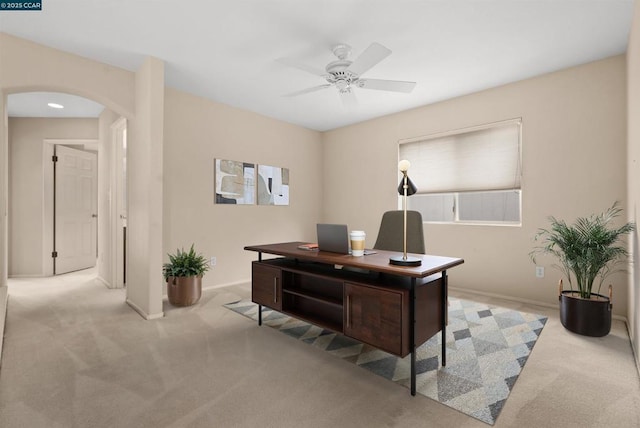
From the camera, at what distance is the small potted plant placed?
3.28 metres

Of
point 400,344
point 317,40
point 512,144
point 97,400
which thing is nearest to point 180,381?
point 97,400

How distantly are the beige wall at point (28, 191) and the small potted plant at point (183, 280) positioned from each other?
10.1 ft

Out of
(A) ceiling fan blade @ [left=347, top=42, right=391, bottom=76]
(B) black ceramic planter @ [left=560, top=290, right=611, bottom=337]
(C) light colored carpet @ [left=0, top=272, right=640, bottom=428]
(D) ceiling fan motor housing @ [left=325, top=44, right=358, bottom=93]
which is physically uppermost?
(D) ceiling fan motor housing @ [left=325, top=44, right=358, bottom=93]

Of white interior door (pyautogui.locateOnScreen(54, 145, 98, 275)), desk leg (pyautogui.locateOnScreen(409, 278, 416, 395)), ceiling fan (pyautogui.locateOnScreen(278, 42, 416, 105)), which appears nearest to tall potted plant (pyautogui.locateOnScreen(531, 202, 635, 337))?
desk leg (pyautogui.locateOnScreen(409, 278, 416, 395))

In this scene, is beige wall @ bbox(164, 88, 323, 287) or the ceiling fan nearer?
the ceiling fan

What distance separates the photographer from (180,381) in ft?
6.20

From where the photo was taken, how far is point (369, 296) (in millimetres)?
1859

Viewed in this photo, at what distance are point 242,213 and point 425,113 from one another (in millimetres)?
3031

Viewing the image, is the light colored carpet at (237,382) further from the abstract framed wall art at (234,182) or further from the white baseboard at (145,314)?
the abstract framed wall art at (234,182)

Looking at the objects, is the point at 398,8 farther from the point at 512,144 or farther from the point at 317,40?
the point at 512,144

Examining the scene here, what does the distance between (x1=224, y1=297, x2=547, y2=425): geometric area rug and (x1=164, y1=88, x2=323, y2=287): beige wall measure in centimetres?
130

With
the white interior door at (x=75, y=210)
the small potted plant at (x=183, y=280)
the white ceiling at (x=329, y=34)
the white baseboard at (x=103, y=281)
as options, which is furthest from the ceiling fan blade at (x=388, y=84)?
the white interior door at (x=75, y=210)

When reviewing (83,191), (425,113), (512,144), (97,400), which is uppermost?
(425,113)

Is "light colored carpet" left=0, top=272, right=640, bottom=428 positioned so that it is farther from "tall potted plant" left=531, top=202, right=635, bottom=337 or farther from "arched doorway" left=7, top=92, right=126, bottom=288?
"arched doorway" left=7, top=92, right=126, bottom=288
